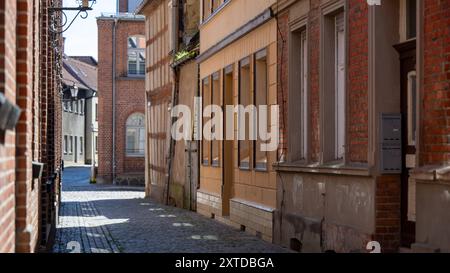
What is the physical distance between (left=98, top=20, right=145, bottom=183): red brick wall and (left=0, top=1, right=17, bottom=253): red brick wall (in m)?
39.2

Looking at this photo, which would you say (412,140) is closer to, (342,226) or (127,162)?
(342,226)

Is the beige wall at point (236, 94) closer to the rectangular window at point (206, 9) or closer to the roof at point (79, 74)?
the rectangular window at point (206, 9)

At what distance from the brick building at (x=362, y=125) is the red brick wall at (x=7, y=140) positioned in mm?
4261

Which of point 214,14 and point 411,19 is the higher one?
point 214,14

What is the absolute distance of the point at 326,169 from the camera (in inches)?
471

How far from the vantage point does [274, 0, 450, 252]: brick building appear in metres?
8.74

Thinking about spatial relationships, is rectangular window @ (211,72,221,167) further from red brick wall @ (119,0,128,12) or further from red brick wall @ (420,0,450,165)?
red brick wall @ (119,0,128,12)

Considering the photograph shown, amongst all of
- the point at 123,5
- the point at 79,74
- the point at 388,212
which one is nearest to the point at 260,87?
the point at 388,212

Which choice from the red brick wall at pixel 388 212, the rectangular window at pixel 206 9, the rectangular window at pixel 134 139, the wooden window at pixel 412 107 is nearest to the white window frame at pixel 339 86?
the red brick wall at pixel 388 212

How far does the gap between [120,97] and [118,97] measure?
11 cm

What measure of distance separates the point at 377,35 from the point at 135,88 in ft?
117

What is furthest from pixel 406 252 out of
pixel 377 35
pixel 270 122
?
pixel 270 122

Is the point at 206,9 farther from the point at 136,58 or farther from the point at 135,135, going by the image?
the point at 135,135
